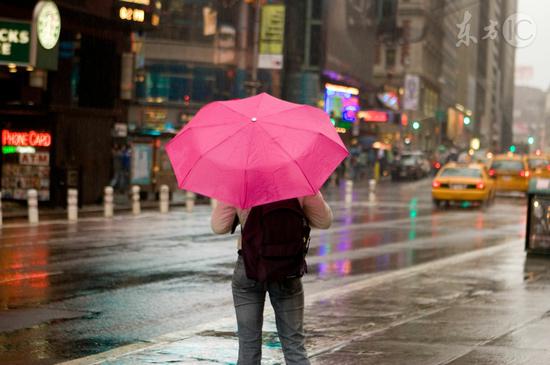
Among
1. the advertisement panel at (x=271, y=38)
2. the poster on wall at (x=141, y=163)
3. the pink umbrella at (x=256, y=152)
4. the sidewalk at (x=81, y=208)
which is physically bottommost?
the sidewalk at (x=81, y=208)

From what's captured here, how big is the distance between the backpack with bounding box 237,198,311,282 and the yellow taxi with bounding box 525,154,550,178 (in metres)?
37.5

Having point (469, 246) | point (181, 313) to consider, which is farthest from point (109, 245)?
point (181, 313)

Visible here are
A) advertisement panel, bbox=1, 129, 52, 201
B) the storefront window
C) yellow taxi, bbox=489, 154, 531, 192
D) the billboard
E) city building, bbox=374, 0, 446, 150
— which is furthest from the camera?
city building, bbox=374, 0, 446, 150

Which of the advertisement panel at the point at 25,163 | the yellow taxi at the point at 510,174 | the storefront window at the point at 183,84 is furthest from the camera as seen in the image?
the storefront window at the point at 183,84

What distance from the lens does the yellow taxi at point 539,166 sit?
42562 millimetres

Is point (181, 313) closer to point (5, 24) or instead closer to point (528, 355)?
point (528, 355)

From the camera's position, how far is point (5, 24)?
88.8 ft

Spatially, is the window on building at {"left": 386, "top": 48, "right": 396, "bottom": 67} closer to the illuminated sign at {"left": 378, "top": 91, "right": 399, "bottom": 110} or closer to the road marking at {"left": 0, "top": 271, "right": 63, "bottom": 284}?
the illuminated sign at {"left": 378, "top": 91, "right": 399, "bottom": 110}

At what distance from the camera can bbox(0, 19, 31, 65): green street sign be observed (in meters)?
27.0

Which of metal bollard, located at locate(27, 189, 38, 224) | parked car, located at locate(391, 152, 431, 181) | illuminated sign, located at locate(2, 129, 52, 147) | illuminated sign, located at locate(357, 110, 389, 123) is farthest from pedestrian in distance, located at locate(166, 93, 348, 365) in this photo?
illuminated sign, located at locate(357, 110, 389, 123)

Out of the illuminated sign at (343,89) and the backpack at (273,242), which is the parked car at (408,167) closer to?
the illuminated sign at (343,89)

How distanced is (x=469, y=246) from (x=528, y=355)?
11.6m

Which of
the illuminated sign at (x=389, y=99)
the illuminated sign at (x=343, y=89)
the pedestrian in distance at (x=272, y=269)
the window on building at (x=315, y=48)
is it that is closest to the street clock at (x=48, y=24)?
the pedestrian in distance at (x=272, y=269)

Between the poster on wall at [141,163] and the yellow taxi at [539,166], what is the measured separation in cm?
1582
